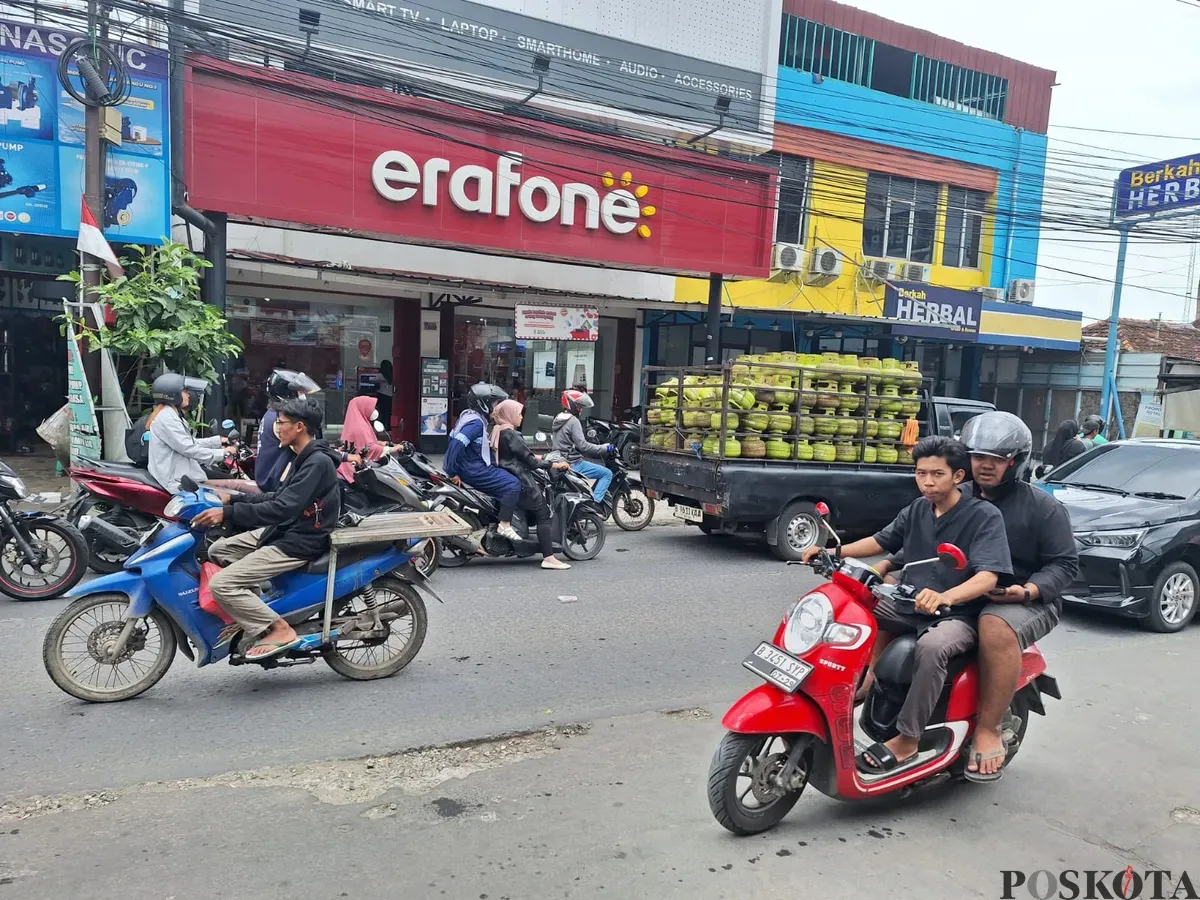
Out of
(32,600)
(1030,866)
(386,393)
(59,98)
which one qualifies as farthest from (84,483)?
(386,393)

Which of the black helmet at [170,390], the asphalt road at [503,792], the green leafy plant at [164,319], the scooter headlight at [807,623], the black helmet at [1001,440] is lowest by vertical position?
the asphalt road at [503,792]

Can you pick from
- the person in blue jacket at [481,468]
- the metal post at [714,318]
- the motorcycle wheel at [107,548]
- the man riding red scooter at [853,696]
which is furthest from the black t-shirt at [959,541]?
the metal post at [714,318]

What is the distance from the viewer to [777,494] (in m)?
8.98

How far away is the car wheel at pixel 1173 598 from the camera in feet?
22.7

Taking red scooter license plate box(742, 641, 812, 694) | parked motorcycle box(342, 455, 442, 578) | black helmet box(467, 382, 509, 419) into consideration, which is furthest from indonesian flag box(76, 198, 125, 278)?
red scooter license plate box(742, 641, 812, 694)

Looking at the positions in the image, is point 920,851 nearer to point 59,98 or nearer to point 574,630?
point 574,630

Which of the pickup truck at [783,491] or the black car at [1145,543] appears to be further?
the pickup truck at [783,491]

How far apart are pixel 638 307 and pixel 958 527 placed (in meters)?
14.1

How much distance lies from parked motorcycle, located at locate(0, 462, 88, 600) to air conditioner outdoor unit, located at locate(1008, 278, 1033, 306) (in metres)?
21.2

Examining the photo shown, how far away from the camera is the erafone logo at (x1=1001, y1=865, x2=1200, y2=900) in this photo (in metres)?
3.19

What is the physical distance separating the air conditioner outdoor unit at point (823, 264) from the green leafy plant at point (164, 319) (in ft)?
42.0

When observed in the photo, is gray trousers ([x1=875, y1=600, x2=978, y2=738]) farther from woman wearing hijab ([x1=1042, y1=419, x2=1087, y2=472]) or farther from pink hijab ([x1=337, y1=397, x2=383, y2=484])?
woman wearing hijab ([x1=1042, y1=419, x2=1087, y2=472])

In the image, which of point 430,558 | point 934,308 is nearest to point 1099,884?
point 430,558

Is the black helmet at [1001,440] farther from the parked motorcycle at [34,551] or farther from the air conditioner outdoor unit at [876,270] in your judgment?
the air conditioner outdoor unit at [876,270]
